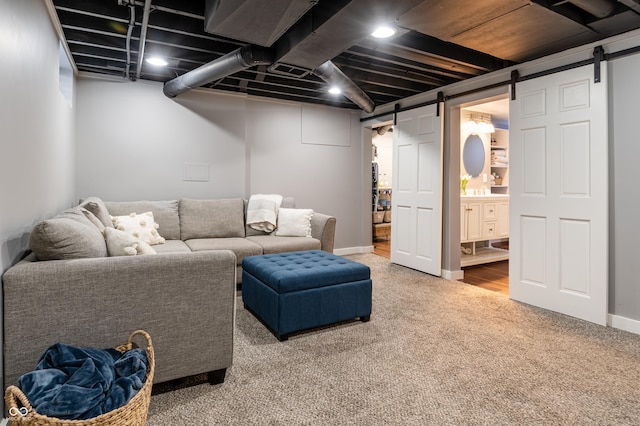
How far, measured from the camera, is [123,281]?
5.65ft

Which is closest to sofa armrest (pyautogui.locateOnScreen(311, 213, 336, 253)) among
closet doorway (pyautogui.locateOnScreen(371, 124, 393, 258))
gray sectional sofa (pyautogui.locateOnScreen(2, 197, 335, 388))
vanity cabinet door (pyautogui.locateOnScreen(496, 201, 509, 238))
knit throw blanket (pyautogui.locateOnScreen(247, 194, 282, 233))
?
knit throw blanket (pyautogui.locateOnScreen(247, 194, 282, 233))

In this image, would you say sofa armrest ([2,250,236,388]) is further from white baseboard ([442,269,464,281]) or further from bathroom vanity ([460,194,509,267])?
bathroom vanity ([460,194,509,267])

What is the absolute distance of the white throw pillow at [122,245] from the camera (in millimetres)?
1999

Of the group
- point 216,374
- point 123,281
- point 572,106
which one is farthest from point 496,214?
point 123,281

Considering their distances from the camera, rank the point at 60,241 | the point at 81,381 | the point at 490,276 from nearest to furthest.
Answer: the point at 81,381, the point at 60,241, the point at 490,276

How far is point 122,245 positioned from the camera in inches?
79.7

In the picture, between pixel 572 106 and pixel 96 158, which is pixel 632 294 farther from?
pixel 96 158

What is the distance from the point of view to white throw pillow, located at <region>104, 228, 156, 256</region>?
200cm

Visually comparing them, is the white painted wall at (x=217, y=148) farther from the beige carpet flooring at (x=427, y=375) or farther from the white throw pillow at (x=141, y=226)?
the beige carpet flooring at (x=427, y=375)

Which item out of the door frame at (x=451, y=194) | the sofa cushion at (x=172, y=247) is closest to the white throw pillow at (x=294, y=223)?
the sofa cushion at (x=172, y=247)

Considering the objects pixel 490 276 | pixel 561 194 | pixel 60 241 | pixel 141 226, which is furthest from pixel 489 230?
pixel 60 241

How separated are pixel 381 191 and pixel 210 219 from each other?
4.47 meters

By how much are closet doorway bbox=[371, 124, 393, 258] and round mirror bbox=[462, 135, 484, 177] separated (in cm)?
163

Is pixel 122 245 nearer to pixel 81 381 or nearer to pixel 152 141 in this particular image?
pixel 81 381
